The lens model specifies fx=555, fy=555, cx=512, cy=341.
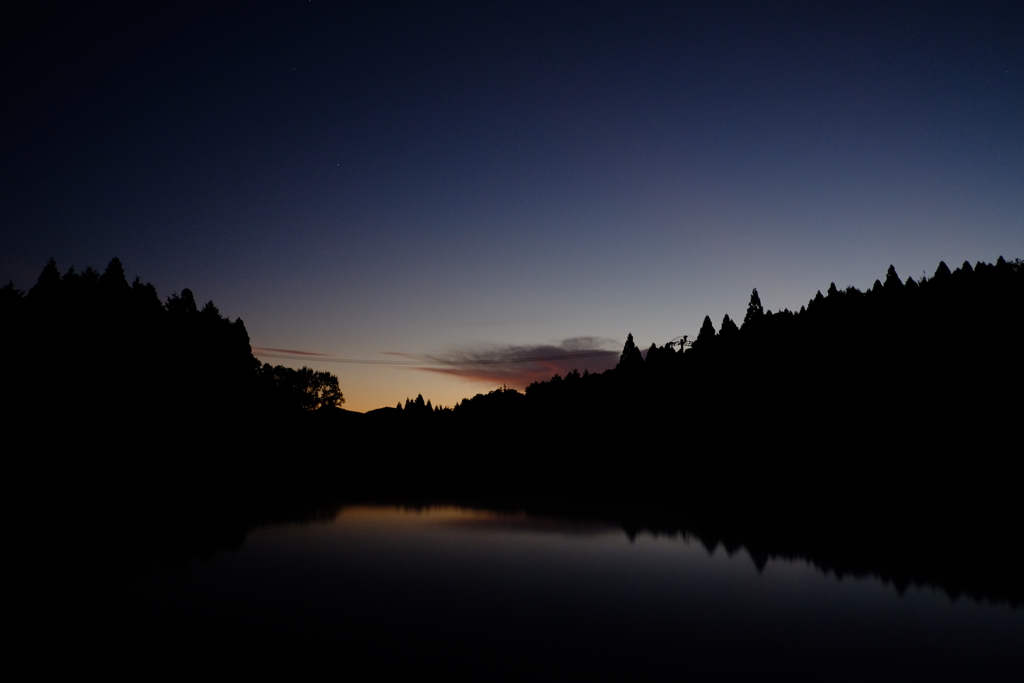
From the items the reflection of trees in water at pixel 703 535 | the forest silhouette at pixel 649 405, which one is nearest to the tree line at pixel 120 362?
the forest silhouette at pixel 649 405

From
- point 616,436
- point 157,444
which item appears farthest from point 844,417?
point 157,444

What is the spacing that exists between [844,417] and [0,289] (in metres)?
64.5

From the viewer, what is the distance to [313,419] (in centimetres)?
6134

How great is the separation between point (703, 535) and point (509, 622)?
43.9 ft

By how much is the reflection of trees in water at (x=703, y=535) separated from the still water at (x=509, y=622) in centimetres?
134

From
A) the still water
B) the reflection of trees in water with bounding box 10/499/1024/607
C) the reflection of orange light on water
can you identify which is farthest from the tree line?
the still water

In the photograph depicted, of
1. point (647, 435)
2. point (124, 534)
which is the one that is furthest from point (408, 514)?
point (647, 435)

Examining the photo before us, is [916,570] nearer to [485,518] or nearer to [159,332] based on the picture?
[485,518]

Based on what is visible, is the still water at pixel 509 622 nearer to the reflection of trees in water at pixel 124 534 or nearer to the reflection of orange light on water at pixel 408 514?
the reflection of trees in water at pixel 124 534

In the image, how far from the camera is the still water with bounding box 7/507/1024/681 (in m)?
→ 7.09

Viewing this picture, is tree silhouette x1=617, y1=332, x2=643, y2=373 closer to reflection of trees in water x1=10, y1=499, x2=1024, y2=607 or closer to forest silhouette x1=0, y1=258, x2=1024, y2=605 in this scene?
forest silhouette x1=0, y1=258, x2=1024, y2=605

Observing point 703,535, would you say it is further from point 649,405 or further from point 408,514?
point 649,405

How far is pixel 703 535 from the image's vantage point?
20109mm

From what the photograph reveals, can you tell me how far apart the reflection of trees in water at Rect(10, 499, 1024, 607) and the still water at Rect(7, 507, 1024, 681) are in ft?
4.39
